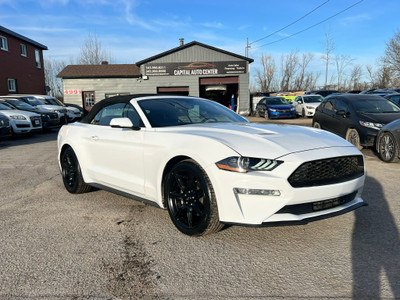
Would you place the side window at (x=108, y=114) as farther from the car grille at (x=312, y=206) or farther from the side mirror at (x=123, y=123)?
the car grille at (x=312, y=206)

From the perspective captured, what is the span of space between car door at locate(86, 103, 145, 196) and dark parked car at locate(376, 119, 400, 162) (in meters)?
5.73

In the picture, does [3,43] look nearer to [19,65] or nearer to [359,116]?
[19,65]

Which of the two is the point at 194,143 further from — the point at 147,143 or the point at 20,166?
the point at 20,166

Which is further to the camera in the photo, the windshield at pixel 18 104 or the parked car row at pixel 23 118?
the windshield at pixel 18 104

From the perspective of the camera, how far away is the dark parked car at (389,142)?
23.1ft

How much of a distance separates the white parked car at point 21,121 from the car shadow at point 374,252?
13120mm

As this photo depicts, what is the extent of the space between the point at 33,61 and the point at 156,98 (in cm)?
3113

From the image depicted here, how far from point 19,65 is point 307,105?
927 inches

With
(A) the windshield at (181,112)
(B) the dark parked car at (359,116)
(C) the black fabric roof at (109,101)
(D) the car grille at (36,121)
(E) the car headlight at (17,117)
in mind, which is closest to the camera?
(A) the windshield at (181,112)

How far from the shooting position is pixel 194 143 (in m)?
3.27

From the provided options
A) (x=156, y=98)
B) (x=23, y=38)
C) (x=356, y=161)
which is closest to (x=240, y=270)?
(x=356, y=161)

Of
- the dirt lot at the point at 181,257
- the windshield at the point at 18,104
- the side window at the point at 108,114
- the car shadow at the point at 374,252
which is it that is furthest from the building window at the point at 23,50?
the car shadow at the point at 374,252

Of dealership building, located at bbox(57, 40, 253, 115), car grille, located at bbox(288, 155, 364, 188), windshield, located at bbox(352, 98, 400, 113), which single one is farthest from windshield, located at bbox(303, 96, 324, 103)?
car grille, located at bbox(288, 155, 364, 188)

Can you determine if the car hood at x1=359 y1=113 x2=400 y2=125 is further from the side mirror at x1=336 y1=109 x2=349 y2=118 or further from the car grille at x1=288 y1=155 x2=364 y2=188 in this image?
the car grille at x1=288 y1=155 x2=364 y2=188
